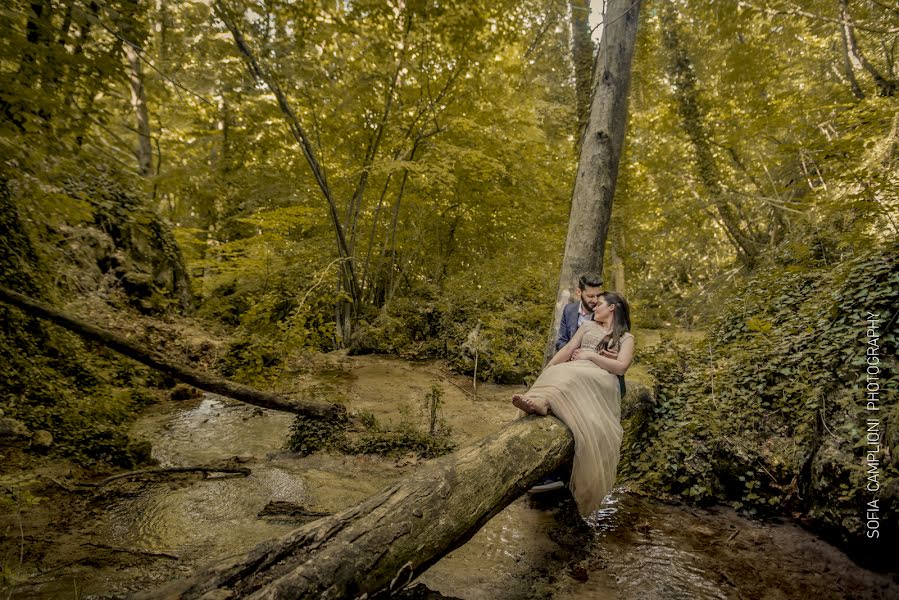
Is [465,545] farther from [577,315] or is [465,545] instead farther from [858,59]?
[858,59]

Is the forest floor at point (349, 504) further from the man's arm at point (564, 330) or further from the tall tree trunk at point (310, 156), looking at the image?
the tall tree trunk at point (310, 156)

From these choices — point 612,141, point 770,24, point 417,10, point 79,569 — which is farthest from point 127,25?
point 770,24

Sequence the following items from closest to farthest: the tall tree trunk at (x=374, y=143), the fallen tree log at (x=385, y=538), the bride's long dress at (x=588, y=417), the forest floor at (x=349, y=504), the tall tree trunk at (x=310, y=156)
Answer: the fallen tree log at (x=385, y=538)
the forest floor at (x=349, y=504)
the bride's long dress at (x=588, y=417)
the tall tree trunk at (x=310, y=156)
the tall tree trunk at (x=374, y=143)

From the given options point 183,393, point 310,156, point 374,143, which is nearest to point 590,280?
point 310,156

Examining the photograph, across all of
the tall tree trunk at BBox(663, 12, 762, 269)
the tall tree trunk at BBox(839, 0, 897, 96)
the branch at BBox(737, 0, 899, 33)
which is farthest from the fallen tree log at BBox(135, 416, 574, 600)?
the tall tree trunk at BBox(663, 12, 762, 269)

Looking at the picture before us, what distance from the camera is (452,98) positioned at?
9.11 meters

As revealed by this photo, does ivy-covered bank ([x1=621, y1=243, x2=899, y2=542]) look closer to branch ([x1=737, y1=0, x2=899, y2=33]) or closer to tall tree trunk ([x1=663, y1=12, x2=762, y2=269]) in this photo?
branch ([x1=737, y1=0, x2=899, y2=33])

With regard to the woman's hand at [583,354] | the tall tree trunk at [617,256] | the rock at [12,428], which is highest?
the tall tree trunk at [617,256]

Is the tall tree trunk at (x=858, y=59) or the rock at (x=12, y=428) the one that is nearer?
the rock at (x=12, y=428)

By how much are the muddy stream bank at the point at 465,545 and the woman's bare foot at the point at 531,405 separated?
108cm

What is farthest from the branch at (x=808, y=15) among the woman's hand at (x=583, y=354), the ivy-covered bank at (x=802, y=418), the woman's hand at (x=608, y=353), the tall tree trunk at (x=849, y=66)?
the woman's hand at (x=583, y=354)

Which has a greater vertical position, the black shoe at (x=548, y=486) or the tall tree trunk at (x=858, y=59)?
the tall tree trunk at (x=858, y=59)

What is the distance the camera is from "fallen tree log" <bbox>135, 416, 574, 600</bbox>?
5.47 feet

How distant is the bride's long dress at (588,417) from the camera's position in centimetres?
322
